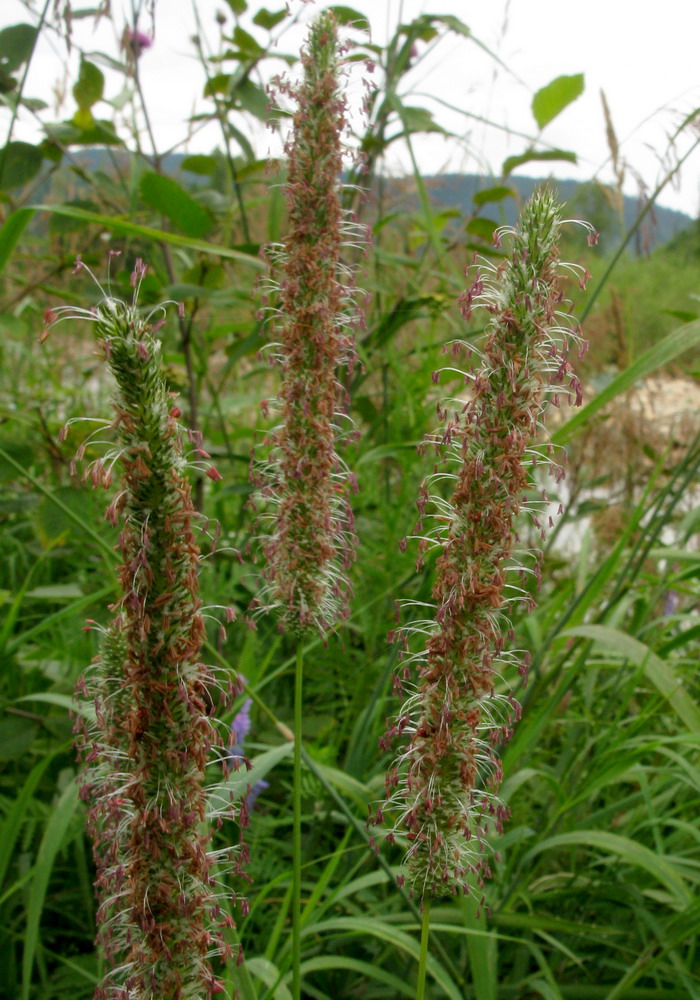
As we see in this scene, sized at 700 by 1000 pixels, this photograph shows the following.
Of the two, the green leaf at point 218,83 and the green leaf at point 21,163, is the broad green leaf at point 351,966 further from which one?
the green leaf at point 218,83

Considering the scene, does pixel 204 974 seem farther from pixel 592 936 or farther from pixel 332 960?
pixel 592 936

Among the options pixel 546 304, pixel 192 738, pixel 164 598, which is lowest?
pixel 192 738

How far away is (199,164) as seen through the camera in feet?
7.59

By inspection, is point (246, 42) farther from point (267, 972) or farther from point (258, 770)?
point (267, 972)

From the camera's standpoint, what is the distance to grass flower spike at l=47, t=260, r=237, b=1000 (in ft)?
2.35

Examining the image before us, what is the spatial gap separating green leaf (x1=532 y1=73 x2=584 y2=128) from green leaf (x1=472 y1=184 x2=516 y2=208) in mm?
210

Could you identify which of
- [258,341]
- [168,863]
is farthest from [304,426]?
[258,341]

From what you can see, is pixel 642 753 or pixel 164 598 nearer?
pixel 164 598

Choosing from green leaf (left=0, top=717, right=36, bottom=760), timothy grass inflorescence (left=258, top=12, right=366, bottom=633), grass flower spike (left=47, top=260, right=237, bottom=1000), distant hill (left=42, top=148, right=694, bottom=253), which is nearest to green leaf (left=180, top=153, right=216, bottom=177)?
distant hill (left=42, top=148, right=694, bottom=253)

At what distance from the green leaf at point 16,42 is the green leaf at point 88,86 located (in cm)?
20

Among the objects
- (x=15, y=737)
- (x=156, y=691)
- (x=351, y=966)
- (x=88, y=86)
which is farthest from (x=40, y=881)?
(x=88, y=86)

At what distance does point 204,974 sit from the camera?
891 millimetres

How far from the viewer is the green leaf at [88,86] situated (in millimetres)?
2248

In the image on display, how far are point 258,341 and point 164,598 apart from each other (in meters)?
1.59
